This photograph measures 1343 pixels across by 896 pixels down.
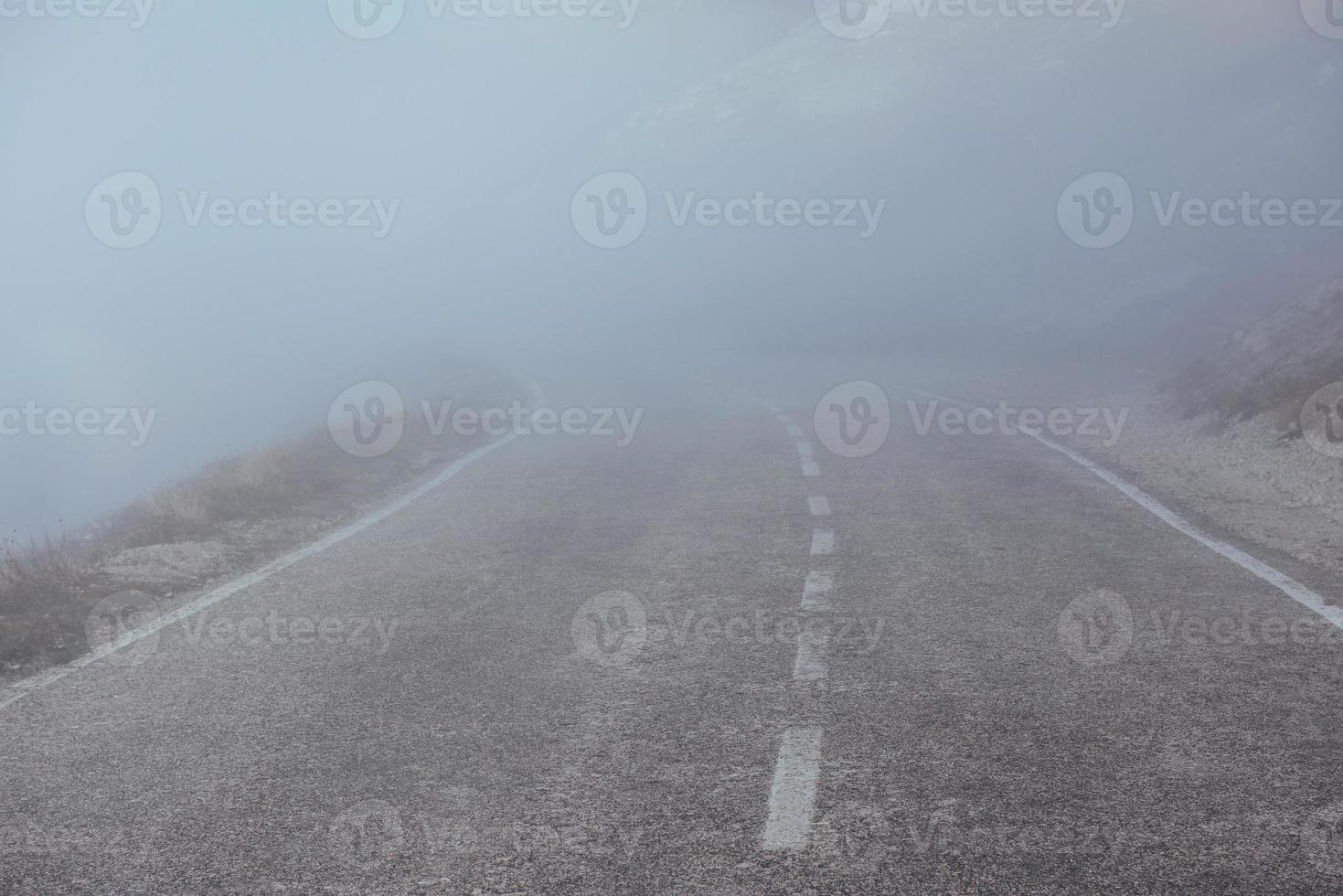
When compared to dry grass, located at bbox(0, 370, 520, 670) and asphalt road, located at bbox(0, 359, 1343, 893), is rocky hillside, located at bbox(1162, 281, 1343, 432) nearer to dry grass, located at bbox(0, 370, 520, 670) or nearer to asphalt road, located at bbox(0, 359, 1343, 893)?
asphalt road, located at bbox(0, 359, 1343, 893)

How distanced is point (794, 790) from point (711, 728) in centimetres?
71

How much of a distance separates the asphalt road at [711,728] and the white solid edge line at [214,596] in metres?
0.12

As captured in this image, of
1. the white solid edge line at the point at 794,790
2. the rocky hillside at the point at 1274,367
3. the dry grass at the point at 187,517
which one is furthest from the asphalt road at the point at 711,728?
the rocky hillside at the point at 1274,367

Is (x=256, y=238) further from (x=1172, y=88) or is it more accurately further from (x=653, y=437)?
(x=653, y=437)

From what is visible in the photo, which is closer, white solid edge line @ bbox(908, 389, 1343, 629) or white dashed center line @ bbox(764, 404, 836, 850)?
white dashed center line @ bbox(764, 404, 836, 850)

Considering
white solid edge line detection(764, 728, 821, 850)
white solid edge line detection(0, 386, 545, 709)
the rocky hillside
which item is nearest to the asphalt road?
white solid edge line detection(764, 728, 821, 850)

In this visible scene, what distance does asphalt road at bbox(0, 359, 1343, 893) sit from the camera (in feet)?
10.8

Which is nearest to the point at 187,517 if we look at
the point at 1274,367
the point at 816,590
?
the point at 816,590

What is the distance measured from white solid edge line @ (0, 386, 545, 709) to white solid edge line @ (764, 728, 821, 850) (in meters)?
3.65

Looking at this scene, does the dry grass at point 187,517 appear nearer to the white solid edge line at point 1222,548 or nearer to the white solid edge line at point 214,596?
the white solid edge line at point 214,596

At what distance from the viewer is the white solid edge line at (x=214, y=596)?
5.42 metres

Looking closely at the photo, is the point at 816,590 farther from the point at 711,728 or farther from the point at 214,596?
the point at 214,596

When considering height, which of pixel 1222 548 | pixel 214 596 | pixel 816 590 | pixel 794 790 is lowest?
pixel 214 596

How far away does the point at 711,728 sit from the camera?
4398mm
